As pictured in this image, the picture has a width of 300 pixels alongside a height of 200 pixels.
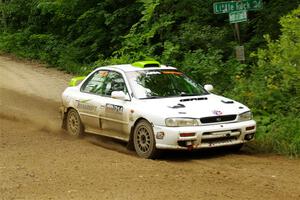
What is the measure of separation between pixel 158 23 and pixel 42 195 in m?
12.0

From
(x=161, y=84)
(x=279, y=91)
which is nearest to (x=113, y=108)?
(x=161, y=84)

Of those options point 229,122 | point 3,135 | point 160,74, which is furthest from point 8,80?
point 229,122

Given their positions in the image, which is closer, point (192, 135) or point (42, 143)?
point (192, 135)

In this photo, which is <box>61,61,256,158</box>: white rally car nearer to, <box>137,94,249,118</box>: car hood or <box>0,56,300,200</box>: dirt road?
<box>137,94,249,118</box>: car hood

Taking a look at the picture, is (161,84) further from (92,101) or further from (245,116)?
(245,116)

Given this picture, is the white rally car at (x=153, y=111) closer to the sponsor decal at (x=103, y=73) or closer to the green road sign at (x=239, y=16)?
the sponsor decal at (x=103, y=73)

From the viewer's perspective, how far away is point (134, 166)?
29.2 ft

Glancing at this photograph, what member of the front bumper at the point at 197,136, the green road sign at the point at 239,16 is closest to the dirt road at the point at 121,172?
the front bumper at the point at 197,136

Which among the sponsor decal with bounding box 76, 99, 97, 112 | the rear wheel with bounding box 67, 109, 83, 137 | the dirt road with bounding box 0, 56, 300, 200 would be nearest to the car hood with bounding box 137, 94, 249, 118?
the dirt road with bounding box 0, 56, 300, 200

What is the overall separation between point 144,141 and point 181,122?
0.79 m

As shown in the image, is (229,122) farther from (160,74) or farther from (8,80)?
(8,80)

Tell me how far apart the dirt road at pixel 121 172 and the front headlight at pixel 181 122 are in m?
0.59

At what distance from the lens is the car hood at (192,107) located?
955 cm

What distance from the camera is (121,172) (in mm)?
8477
